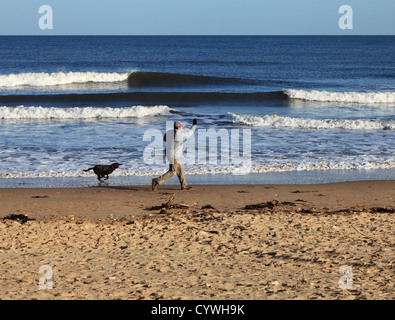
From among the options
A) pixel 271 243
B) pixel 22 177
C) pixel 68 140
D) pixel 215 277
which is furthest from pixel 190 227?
pixel 68 140

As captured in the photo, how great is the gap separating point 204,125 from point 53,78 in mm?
19163

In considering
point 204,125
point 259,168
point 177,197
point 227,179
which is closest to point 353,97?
point 204,125

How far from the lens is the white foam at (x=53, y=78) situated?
116 ft

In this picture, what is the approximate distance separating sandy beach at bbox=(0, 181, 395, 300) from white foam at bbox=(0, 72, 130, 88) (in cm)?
2669

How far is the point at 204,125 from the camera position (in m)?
20.4

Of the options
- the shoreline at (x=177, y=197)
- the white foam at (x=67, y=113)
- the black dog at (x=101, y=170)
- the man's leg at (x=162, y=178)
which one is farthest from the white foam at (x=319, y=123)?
the man's leg at (x=162, y=178)

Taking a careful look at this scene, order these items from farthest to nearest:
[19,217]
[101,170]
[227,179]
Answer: [227,179]
[101,170]
[19,217]

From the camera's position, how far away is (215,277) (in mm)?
5695

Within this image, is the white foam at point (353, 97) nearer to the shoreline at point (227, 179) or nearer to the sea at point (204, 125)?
the sea at point (204, 125)

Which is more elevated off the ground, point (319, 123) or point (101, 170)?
point (319, 123)

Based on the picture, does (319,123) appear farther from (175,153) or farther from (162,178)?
(162,178)

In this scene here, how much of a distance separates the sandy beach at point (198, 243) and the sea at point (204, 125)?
175 centimetres

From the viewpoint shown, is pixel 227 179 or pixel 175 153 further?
pixel 227 179
